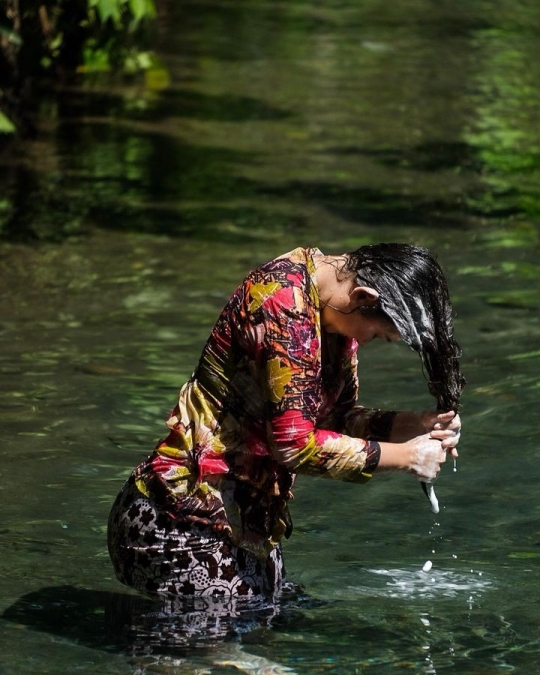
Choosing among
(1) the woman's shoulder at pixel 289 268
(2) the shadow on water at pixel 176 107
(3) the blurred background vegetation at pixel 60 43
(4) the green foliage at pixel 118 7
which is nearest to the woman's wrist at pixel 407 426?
(1) the woman's shoulder at pixel 289 268

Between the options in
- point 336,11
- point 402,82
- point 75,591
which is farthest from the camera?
point 336,11

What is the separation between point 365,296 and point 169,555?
0.98m

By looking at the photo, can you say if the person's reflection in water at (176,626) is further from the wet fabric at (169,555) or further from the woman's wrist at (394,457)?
the woman's wrist at (394,457)

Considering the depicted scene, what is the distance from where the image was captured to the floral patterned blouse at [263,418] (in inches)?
151

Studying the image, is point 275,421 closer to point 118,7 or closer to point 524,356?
point 524,356

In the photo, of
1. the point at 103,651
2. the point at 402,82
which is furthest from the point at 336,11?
the point at 103,651

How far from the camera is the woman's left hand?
13.3 feet

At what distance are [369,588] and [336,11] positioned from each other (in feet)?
64.9

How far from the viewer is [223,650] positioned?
14.0 ft

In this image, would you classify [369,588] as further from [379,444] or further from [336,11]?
[336,11]

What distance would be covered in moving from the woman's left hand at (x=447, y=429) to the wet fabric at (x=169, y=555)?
0.69 metres

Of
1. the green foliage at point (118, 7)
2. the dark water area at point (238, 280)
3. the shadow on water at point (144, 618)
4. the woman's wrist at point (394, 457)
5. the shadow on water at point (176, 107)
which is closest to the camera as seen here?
the woman's wrist at point (394, 457)

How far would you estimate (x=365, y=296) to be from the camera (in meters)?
3.86

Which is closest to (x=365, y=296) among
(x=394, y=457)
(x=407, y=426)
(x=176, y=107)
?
(x=394, y=457)
